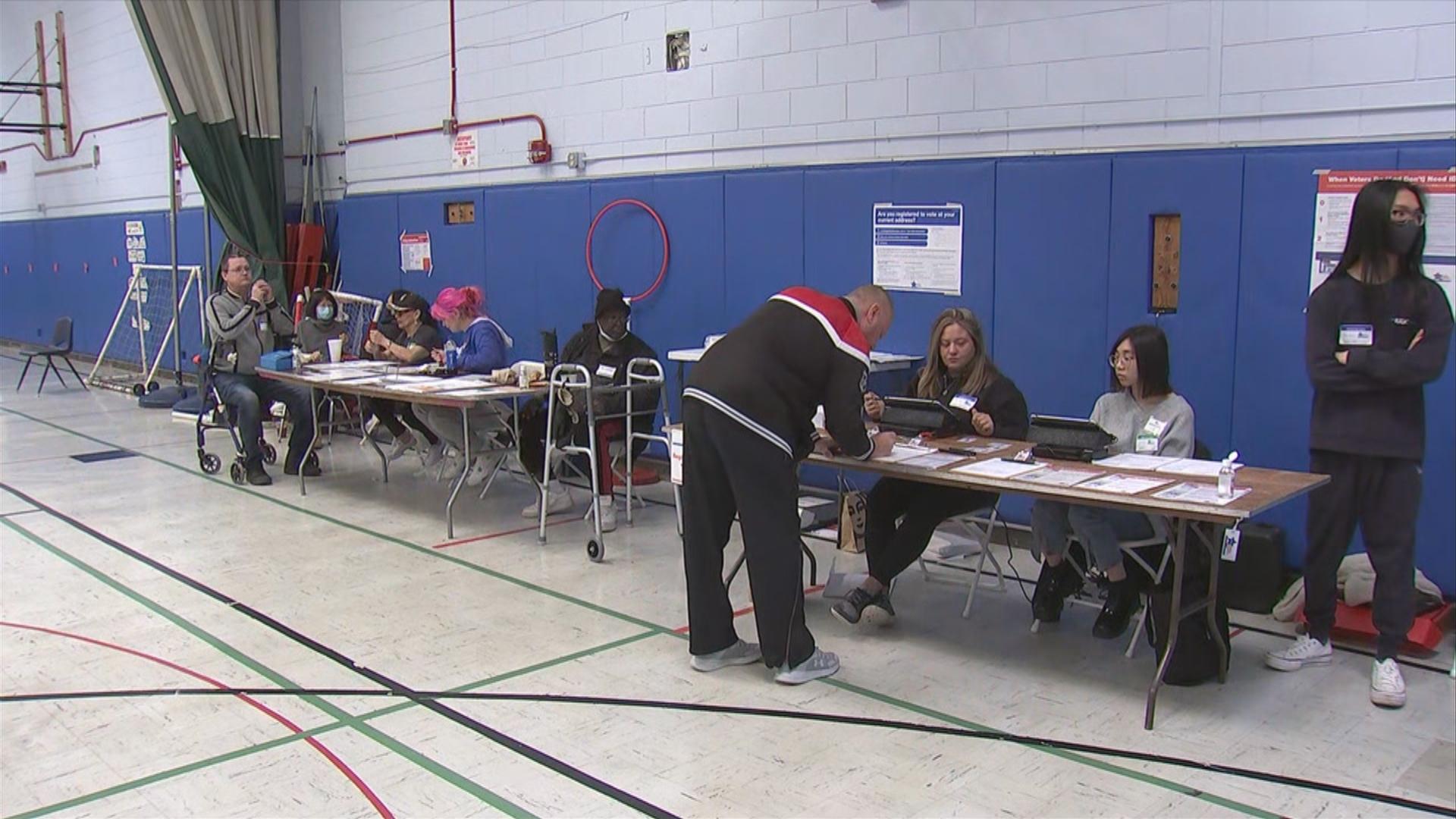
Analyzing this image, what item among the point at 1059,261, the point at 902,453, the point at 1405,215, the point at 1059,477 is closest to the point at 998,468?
the point at 1059,477

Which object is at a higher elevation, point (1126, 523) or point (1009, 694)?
point (1126, 523)

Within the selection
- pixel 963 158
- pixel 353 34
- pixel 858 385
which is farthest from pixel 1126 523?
pixel 353 34

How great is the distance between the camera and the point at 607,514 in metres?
5.62

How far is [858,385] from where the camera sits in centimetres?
343

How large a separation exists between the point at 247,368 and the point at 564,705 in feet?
13.8

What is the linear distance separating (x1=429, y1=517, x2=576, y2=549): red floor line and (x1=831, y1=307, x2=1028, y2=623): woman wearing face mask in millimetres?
2034

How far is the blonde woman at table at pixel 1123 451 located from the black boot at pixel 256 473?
4.66 metres

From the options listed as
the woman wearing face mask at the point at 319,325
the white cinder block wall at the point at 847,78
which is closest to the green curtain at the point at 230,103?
the white cinder block wall at the point at 847,78

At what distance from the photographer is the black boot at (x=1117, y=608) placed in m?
3.87

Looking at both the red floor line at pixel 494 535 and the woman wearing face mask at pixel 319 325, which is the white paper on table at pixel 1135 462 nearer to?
the red floor line at pixel 494 535

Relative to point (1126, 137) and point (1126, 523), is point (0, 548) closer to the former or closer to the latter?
point (1126, 523)

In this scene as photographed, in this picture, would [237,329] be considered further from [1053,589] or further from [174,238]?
[1053,589]

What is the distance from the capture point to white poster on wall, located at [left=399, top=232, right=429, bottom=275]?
28.1ft

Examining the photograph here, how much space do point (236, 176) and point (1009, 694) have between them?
823 cm
